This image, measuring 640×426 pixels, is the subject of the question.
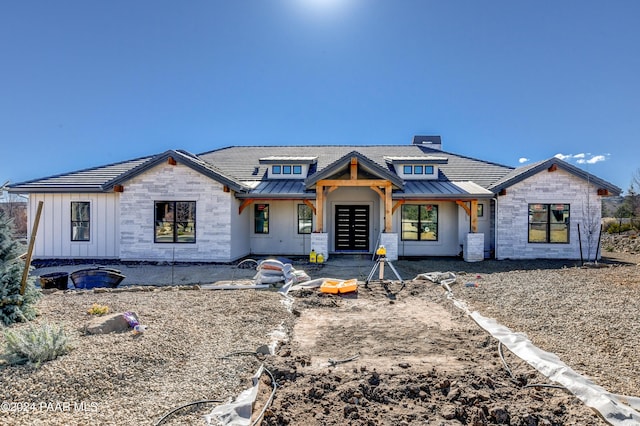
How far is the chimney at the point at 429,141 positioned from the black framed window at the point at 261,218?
1186 centimetres

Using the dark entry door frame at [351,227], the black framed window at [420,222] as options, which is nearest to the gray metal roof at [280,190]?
the dark entry door frame at [351,227]

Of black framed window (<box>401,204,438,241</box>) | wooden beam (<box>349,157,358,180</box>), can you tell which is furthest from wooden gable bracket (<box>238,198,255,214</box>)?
black framed window (<box>401,204,438,241</box>)

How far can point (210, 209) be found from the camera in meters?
13.6

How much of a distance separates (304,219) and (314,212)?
6.15ft

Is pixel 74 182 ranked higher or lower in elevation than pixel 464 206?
higher

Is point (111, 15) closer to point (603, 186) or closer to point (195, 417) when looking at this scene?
point (195, 417)

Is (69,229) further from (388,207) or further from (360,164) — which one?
(388,207)

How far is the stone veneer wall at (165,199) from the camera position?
13.6 m

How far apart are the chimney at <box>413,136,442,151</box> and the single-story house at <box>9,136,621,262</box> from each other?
21.3ft

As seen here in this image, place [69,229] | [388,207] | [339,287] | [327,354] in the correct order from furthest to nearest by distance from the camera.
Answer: [69,229] < [388,207] < [339,287] < [327,354]

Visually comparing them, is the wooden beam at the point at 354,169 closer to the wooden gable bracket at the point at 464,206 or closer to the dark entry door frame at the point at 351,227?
the dark entry door frame at the point at 351,227

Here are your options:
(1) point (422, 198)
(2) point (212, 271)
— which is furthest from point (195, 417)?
(1) point (422, 198)

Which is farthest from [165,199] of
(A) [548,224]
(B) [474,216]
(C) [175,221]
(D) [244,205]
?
(A) [548,224]

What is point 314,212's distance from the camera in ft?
46.8
